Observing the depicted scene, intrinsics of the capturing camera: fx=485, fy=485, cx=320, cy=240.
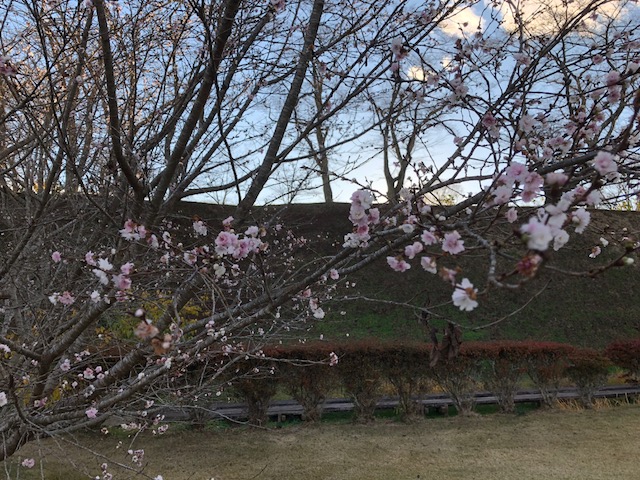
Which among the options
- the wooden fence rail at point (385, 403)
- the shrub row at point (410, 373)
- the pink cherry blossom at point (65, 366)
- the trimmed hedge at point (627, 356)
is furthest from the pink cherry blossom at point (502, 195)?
the trimmed hedge at point (627, 356)

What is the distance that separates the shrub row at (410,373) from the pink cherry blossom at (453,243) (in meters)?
5.39

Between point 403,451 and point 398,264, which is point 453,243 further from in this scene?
point 403,451

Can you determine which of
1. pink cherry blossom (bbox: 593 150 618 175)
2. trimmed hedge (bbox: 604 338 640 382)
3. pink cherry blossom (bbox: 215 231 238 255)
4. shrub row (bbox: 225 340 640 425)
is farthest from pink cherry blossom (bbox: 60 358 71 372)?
trimmed hedge (bbox: 604 338 640 382)

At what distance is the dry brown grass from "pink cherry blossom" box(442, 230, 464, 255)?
13.3 ft

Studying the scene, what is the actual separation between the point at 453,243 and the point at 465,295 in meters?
0.28

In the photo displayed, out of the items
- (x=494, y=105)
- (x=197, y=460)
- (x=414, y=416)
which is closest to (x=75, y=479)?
(x=197, y=460)

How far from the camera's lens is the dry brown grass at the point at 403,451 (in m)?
4.78

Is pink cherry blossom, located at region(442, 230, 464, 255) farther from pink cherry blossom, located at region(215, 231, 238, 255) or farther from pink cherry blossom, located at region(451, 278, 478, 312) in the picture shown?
pink cherry blossom, located at region(215, 231, 238, 255)

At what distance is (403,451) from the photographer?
5.49 meters

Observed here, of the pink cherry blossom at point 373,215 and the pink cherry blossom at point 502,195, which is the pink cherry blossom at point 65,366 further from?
the pink cherry blossom at point 502,195

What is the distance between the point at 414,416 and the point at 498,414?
1277 millimetres

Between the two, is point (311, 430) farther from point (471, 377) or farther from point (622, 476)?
point (622, 476)

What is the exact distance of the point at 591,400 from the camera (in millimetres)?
7430

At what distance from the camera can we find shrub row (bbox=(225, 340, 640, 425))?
Answer: 6.64 m
